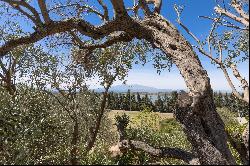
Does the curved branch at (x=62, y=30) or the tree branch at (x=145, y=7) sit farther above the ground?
the tree branch at (x=145, y=7)

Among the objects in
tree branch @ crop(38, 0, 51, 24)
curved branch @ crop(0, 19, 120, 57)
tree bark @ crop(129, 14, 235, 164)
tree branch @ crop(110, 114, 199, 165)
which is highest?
tree branch @ crop(38, 0, 51, 24)

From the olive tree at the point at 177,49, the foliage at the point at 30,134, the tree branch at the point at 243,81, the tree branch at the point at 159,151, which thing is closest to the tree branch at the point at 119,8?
the olive tree at the point at 177,49

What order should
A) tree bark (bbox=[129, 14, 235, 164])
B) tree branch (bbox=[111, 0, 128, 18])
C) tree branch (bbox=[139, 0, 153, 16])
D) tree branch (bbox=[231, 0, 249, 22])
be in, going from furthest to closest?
1. tree branch (bbox=[139, 0, 153, 16])
2. tree branch (bbox=[111, 0, 128, 18])
3. tree branch (bbox=[231, 0, 249, 22])
4. tree bark (bbox=[129, 14, 235, 164])

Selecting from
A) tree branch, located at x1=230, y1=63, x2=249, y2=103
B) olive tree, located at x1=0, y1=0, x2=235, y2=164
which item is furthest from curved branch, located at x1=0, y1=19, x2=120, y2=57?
tree branch, located at x1=230, y1=63, x2=249, y2=103

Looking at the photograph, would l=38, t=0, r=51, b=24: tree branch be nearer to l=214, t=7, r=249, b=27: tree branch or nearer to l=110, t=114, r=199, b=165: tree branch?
l=110, t=114, r=199, b=165: tree branch

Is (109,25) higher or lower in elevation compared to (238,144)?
higher

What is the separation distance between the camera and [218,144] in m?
10.1

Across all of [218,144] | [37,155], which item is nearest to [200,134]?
[218,144]

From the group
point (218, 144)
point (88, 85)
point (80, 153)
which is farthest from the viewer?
point (88, 85)

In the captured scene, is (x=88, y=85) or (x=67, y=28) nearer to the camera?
(x=67, y=28)

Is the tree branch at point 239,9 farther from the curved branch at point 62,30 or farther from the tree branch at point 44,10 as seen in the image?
the tree branch at point 44,10

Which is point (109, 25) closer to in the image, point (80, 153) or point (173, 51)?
point (173, 51)

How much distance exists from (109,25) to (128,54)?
12580 millimetres

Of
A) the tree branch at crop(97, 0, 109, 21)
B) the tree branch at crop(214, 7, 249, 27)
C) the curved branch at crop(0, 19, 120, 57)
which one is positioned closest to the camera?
the tree branch at crop(214, 7, 249, 27)
